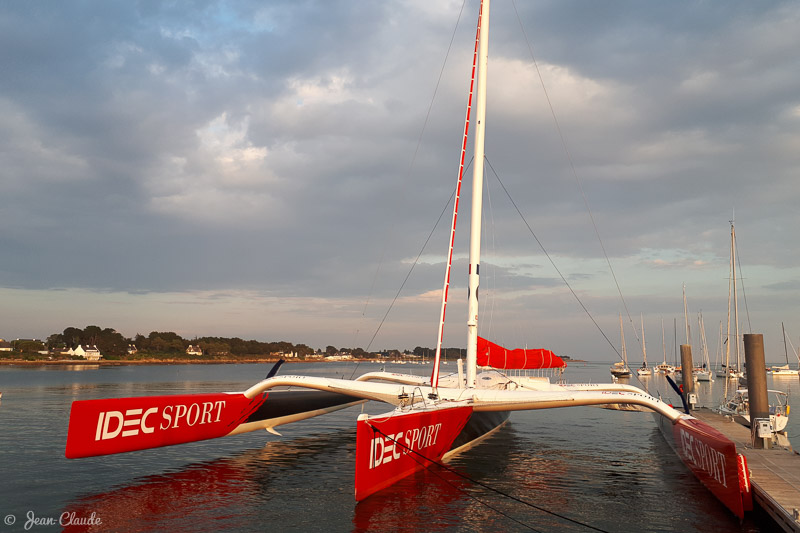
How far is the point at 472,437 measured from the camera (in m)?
11.6

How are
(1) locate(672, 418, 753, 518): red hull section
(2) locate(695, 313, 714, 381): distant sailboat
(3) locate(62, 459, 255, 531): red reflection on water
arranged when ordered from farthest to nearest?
(2) locate(695, 313, 714, 381): distant sailboat
(1) locate(672, 418, 753, 518): red hull section
(3) locate(62, 459, 255, 531): red reflection on water

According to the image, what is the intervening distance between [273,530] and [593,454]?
7982 mm

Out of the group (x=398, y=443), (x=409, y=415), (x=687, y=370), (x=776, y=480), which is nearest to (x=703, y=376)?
(x=687, y=370)

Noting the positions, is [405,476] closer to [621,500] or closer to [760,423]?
[621,500]

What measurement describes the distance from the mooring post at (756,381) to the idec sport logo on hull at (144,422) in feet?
30.9

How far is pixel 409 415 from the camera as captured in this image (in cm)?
739

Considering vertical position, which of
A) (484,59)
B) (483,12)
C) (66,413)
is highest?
(483,12)

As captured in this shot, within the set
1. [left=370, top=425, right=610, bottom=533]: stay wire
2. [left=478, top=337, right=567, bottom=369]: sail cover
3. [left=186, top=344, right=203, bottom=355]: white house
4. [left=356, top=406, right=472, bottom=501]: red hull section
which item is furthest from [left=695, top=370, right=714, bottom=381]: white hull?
[left=186, top=344, right=203, bottom=355]: white house

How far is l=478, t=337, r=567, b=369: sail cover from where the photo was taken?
42.8 ft

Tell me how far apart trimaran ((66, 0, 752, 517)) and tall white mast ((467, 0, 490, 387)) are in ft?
0.07

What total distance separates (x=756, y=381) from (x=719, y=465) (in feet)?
11.7

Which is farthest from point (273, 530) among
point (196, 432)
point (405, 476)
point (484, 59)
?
point (484, 59)

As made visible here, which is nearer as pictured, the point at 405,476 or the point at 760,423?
the point at 405,476

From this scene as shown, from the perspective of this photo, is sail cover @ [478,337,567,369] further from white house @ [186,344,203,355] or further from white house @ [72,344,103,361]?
white house @ [186,344,203,355]
